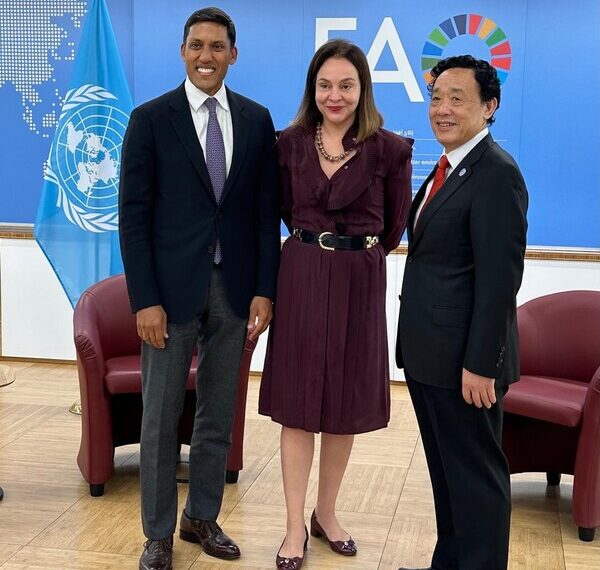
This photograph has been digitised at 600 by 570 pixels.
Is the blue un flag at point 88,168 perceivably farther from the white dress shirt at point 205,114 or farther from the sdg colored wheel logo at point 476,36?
the white dress shirt at point 205,114

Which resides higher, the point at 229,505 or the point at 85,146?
the point at 85,146

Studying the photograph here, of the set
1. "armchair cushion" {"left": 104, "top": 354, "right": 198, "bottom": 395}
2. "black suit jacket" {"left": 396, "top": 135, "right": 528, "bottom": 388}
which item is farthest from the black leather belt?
"armchair cushion" {"left": 104, "top": 354, "right": 198, "bottom": 395}

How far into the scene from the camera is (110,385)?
375 cm

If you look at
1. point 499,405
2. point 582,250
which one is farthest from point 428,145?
point 499,405

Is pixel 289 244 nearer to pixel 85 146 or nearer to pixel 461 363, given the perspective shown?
pixel 461 363

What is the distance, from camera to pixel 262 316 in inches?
Answer: 121

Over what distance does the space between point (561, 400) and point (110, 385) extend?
1759 mm

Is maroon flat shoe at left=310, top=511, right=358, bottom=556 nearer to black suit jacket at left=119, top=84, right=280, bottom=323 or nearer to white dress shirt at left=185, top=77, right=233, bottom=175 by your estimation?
black suit jacket at left=119, top=84, right=280, bottom=323

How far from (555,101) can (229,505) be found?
9.96 ft

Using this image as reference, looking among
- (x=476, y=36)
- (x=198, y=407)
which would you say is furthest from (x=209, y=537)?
(x=476, y=36)

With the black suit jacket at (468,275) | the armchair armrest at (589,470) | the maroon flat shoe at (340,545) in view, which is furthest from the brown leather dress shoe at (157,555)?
the armchair armrest at (589,470)

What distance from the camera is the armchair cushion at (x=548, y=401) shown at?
11.5 ft

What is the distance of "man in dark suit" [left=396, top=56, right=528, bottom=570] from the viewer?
7.91ft

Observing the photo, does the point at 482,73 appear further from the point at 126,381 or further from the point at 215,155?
the point at 126,381
